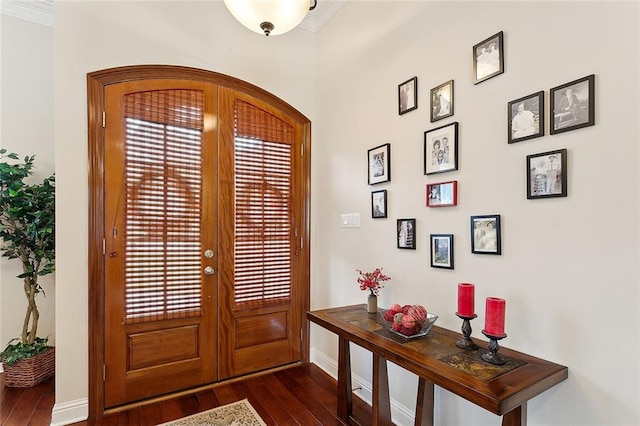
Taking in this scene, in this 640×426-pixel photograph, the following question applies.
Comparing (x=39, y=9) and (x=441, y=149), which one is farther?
(x=39, y=9)

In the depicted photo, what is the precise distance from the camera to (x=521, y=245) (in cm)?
150

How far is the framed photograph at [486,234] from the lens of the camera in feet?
5.21

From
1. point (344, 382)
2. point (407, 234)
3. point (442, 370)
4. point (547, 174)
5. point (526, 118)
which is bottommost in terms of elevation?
point (344, 382)

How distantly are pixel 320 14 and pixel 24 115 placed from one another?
2695mm

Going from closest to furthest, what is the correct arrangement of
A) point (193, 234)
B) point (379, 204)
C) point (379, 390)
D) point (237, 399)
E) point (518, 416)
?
point (518, 416), point (379, 390), point (379, 204), point (237, 399), point (193, 234)

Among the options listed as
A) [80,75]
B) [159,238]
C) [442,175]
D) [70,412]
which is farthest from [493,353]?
[80,75]

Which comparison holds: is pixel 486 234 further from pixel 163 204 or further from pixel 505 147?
pixel 163 204

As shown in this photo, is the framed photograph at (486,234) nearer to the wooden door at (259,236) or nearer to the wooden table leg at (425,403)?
the wooden table leg at (425,403)

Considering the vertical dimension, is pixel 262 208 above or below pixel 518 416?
above

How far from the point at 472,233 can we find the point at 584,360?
67 cm

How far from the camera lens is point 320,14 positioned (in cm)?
296

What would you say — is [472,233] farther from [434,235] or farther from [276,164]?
→ [276,164]

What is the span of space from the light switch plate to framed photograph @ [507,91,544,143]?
125cm

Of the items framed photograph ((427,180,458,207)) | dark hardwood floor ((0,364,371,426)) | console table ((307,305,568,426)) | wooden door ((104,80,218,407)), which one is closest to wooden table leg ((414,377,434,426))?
console table ((307,305,568,426))
